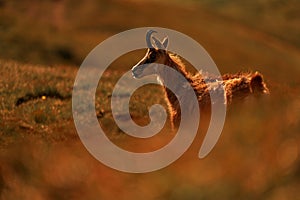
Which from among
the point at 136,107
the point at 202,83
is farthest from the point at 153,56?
the point at 136,107

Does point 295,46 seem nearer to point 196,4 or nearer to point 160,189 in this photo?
point 196,4

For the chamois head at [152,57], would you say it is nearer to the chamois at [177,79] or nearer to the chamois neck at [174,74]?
the chamois at [177,79]

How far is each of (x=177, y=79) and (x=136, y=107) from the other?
2.92 m

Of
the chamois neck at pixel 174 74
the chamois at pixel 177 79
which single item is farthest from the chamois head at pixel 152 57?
the chamois neck at pixel 174 74

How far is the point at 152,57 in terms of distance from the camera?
16531 millimetres

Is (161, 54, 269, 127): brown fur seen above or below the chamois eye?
below

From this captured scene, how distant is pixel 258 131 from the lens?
22.5 ft

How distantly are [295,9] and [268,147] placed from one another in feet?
145

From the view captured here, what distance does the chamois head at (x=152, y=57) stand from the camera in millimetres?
16188

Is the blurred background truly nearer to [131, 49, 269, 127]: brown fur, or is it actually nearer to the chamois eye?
[131, 49, 269, 127]: brown fur

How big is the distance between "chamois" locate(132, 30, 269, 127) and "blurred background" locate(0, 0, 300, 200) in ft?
4.02

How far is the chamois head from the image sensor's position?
16188 millimetres

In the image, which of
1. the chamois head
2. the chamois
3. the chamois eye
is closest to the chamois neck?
the chamois

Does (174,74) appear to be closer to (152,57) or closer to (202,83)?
(152,57)
